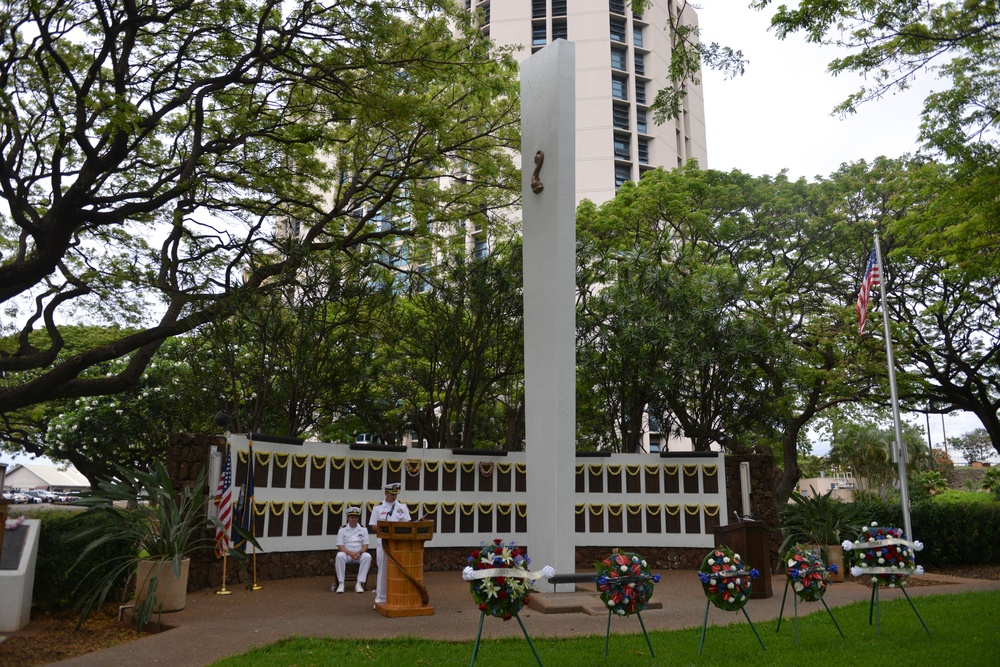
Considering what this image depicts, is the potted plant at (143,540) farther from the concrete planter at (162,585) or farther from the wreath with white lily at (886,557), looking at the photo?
the wreath with white lily at (886,557)

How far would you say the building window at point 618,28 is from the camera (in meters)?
47.1

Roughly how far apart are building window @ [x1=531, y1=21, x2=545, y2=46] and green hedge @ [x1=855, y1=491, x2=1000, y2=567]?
37.0 meters

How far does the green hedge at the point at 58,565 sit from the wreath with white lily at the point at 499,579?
5690 mm

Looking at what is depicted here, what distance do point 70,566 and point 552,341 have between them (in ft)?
22.3

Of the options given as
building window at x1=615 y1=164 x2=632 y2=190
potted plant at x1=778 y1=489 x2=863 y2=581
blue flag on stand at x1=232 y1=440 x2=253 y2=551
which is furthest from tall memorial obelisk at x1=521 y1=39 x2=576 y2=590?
building window at x1=615 y1=164 x2=632 y2=190

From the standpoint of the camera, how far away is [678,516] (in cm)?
1494

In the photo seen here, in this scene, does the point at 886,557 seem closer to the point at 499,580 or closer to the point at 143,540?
the point at 499,580

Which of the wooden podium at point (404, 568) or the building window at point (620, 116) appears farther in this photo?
the building window at point (620, 116)

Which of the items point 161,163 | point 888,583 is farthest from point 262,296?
point 888,583

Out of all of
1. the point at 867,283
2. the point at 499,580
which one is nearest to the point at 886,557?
the point at 499,580

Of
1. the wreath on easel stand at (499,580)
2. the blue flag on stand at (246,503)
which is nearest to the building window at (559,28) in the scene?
the blue flag on stand at (246,503)

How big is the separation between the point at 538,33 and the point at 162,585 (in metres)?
43.6

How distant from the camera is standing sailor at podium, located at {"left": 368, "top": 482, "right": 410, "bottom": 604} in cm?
994

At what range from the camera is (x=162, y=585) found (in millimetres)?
9266
